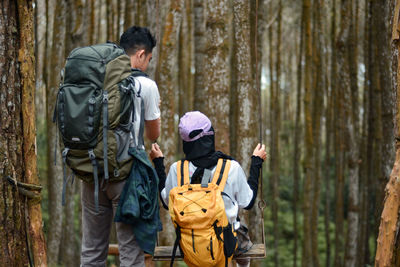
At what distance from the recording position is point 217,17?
569 centimetres

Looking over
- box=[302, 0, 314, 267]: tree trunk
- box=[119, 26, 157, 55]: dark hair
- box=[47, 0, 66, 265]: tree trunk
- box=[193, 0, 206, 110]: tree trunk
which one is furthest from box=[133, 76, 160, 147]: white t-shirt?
box=[302, 0, 314, 267]: tree trunk

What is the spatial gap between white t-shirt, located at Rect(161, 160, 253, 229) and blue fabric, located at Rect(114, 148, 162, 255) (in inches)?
19.5

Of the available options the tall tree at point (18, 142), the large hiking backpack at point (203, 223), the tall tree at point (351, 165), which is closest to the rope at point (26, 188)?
the tall tree at point (18, 142)

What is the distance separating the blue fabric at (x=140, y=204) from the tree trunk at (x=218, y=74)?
1.99 meters

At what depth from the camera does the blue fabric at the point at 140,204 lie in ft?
11.1

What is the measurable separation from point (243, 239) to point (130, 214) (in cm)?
113

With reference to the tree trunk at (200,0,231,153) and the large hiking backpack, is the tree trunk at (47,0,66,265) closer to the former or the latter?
the tree trunk at (200,0,231,153)

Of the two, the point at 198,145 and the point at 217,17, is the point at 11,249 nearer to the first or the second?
the point at 198,145

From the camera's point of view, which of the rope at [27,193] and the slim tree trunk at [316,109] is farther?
the slim tree trunk at [316,109]

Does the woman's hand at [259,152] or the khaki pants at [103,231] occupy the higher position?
the woman's hand at [259,152]

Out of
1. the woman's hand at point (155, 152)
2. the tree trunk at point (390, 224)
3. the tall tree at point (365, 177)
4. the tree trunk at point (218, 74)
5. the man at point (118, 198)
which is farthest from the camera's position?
the tall tree at point (365, 177)

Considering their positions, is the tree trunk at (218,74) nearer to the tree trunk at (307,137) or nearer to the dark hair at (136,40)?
the dark hair at (136,40)

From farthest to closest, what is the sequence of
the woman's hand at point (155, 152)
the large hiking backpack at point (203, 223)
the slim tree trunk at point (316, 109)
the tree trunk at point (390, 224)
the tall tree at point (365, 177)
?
the tall tree at point (365, 177)
the slim tree trunk at point (316, 109)
the woman's hand at point (155, 152)
the large hiking backpack at point (203, 223)
the tree trunk at point (390, 224)

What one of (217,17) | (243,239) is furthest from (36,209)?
(217,17)
